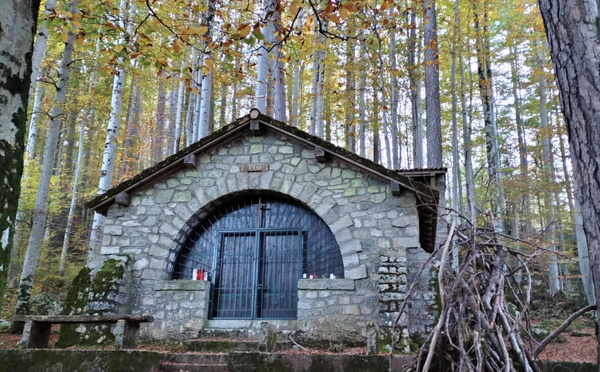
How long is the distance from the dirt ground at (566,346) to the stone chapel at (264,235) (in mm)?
458

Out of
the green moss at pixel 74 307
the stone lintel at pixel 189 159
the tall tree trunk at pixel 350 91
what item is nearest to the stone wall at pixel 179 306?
the green moss at pixel 74 307

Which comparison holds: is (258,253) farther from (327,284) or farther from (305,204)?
(327,284)

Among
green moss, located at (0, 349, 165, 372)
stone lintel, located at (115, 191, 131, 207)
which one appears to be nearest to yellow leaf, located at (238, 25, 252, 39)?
green moss, located at (0, 349, 165, 372)

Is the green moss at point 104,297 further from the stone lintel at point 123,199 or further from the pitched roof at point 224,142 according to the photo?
the pitched roof at point 224,142

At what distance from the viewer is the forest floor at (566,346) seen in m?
7.22

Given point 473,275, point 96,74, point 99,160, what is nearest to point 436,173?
point 473,275

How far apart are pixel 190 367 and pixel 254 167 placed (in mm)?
3841

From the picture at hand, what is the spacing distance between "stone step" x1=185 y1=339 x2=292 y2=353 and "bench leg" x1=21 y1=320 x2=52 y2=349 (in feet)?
6.86

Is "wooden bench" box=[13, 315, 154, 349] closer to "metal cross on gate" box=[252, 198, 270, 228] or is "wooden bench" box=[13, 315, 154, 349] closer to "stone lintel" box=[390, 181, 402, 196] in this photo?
"metal cross on gate" box=[252, 198, 270, 228]

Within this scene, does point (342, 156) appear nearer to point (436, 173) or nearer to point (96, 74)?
point (436, 173)

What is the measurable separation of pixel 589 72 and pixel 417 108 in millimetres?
14593

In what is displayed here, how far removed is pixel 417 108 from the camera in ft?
54.0

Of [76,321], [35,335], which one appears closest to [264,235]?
[76,321]

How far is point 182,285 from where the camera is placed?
25.7 ft
